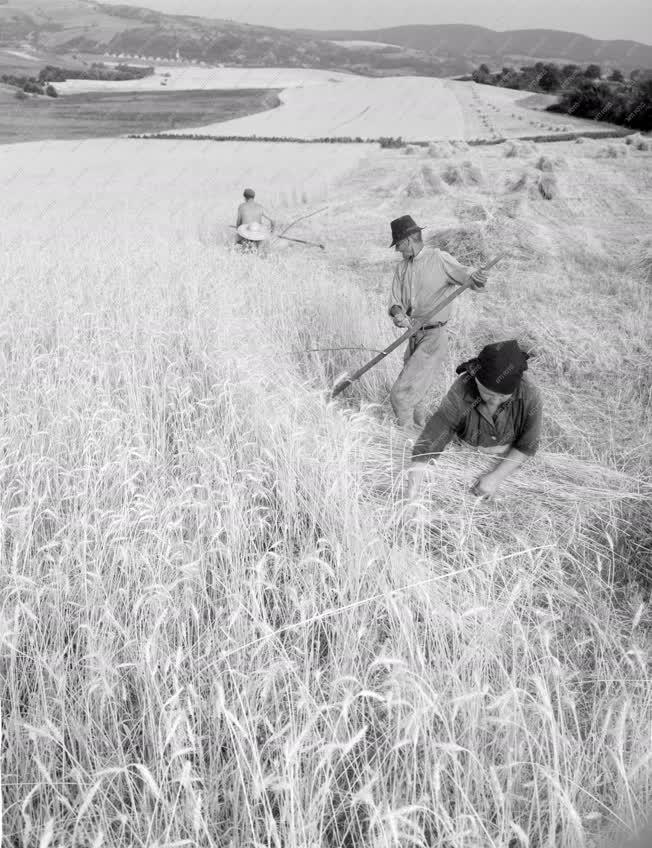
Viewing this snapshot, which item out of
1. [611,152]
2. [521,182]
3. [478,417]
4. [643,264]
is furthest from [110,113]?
[478,417]

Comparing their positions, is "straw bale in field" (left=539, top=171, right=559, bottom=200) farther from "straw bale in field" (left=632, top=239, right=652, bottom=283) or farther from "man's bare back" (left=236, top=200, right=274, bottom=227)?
"man's bare back" (left=236, top=200, right=274, bottom=227)

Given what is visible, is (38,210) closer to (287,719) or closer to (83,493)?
(83,493)

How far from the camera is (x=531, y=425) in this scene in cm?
314

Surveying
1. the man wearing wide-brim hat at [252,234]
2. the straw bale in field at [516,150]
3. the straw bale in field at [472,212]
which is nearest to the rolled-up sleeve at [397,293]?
the man wearing wide-brim hat at [252,234]

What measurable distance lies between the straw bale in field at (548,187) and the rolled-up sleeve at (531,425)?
1249 centimetres

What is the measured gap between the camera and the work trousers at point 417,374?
180 inches

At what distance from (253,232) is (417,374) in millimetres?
6402

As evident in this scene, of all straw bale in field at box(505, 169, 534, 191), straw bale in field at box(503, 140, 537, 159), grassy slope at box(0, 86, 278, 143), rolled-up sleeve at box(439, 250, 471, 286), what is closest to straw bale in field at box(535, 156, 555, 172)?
straw bale in field at box(505, 169, 534, 191)

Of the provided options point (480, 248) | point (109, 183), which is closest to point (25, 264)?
point (480, 248)

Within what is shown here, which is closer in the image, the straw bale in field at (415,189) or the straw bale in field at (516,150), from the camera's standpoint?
the straw bale in field at (415,189)

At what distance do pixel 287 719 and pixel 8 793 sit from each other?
0.80m

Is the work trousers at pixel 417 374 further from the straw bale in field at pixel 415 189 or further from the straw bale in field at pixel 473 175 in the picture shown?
the straw bale in field at pixel 473 175

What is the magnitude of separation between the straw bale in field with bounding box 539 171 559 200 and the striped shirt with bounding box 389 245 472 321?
35.7 ft

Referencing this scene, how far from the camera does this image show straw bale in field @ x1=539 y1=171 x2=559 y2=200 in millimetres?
13867
